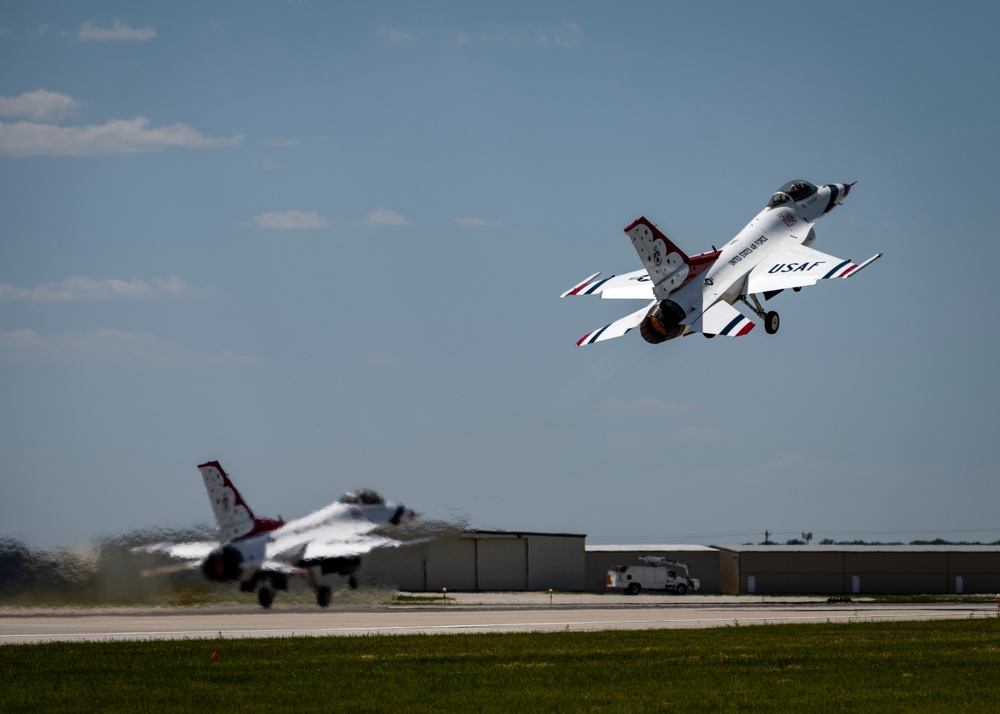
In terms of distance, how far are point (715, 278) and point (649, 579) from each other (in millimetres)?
38566

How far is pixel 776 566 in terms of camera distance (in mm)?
83562

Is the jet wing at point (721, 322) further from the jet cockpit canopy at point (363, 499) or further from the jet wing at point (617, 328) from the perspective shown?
the jet cockpit canopy at point (363, 499)

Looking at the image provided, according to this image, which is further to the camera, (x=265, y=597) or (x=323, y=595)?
(x=323, y=595)

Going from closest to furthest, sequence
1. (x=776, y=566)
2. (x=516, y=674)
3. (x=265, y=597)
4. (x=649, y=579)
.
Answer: (x=516, y=674) → (x=265, y=597) → (x=649, y=579) → (x=776, y=566)

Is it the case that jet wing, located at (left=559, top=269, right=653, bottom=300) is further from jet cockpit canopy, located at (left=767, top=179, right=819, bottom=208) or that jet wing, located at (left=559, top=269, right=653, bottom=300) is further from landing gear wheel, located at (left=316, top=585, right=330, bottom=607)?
landing gear wheel, located at (left=316, top=585, right=330, bottom=607)

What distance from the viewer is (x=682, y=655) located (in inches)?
1212

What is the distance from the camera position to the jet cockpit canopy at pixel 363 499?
44.6 meters

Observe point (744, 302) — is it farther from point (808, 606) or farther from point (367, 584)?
point (808, 606)

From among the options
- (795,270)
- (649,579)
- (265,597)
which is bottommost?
(649,579)

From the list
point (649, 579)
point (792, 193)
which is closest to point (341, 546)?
point (792, 193)

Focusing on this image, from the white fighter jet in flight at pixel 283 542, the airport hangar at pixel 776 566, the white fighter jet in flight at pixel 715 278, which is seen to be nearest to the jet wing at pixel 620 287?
the white fighter jet in flight at pixel 715 278

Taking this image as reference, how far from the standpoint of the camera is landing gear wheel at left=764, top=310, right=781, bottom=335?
4412 cm

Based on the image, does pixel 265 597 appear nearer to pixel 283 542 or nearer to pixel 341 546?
pixel 283 542

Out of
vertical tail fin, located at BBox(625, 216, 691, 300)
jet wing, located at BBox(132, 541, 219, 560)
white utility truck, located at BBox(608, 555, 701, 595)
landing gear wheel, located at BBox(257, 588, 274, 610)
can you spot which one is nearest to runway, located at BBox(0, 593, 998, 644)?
landing gear wheel, located at BBox(257, 588, 274, 610)
